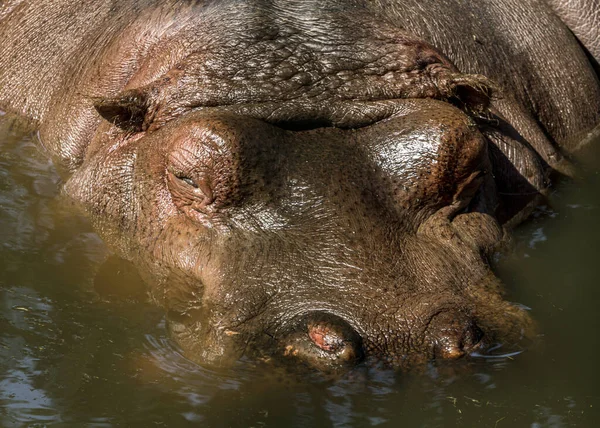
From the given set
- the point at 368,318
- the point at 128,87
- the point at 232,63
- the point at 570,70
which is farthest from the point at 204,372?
the point at 570,70

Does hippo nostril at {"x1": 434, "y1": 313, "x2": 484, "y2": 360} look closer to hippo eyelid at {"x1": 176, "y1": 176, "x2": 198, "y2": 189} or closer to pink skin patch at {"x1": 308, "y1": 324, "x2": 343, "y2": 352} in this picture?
pink skin patch at {"x1": 308, "y1": 324, "x2": 343, "y2": 352}

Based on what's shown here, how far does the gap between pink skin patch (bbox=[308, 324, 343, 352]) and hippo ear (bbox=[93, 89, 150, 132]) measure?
2.06 metres

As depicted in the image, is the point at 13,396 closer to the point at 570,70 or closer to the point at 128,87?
the point at 128,87

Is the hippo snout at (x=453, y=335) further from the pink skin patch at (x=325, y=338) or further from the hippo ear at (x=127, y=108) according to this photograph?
the hippo ear at (x=127, y=108)

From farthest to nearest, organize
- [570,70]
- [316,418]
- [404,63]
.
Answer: [570,70]
[404,63]
[316,418]

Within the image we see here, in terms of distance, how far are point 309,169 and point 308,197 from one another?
7.2 inches

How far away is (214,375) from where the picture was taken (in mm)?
4613

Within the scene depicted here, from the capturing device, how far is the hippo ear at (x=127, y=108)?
18.9 ft

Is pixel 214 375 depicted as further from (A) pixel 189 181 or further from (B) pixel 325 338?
(A) pixel 189 181

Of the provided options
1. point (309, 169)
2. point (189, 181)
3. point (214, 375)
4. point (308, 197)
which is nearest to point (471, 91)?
point (309, 169)

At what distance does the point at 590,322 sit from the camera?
533 centimetres

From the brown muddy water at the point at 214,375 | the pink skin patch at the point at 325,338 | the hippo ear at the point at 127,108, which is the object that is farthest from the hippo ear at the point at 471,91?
the pink skin patch at the point at 325,338

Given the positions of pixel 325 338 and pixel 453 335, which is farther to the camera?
pixel 453 335

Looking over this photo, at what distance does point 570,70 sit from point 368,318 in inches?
170
